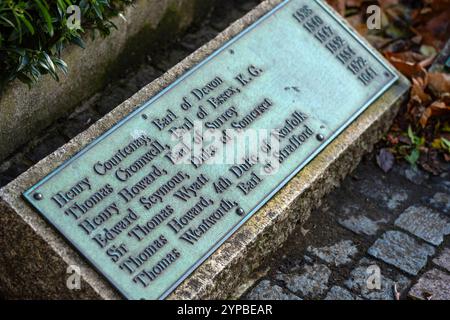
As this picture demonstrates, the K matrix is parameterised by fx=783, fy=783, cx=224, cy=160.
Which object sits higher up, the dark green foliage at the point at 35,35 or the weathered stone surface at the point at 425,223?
the dark green foliage at the point at 35,35

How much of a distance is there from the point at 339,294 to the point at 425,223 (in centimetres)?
71

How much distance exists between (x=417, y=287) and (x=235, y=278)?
842 mm

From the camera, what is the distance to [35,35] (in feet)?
11.5

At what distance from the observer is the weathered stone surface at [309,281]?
3510 millimetres

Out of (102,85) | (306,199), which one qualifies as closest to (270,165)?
(306,199)

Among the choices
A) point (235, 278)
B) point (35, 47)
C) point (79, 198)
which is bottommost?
point (235, 278)

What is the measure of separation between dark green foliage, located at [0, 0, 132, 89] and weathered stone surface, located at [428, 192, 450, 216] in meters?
1.93

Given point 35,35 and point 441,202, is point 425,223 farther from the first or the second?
point 35,35

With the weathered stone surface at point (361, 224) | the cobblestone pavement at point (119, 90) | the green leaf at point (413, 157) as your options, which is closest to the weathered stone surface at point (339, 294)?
the weathered stone surface at point (361, 224)

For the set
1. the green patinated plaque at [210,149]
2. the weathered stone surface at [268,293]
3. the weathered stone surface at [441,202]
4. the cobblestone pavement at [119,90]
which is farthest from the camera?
the weathered stone surface at [441,202]

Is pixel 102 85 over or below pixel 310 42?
below

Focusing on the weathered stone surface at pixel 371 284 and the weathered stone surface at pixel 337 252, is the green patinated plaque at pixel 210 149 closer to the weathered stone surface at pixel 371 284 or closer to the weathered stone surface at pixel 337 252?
the weathered stone surface at pixel 337 252

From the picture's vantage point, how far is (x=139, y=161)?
340cm

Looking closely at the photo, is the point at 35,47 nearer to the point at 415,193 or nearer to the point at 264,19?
the point at 264,19
